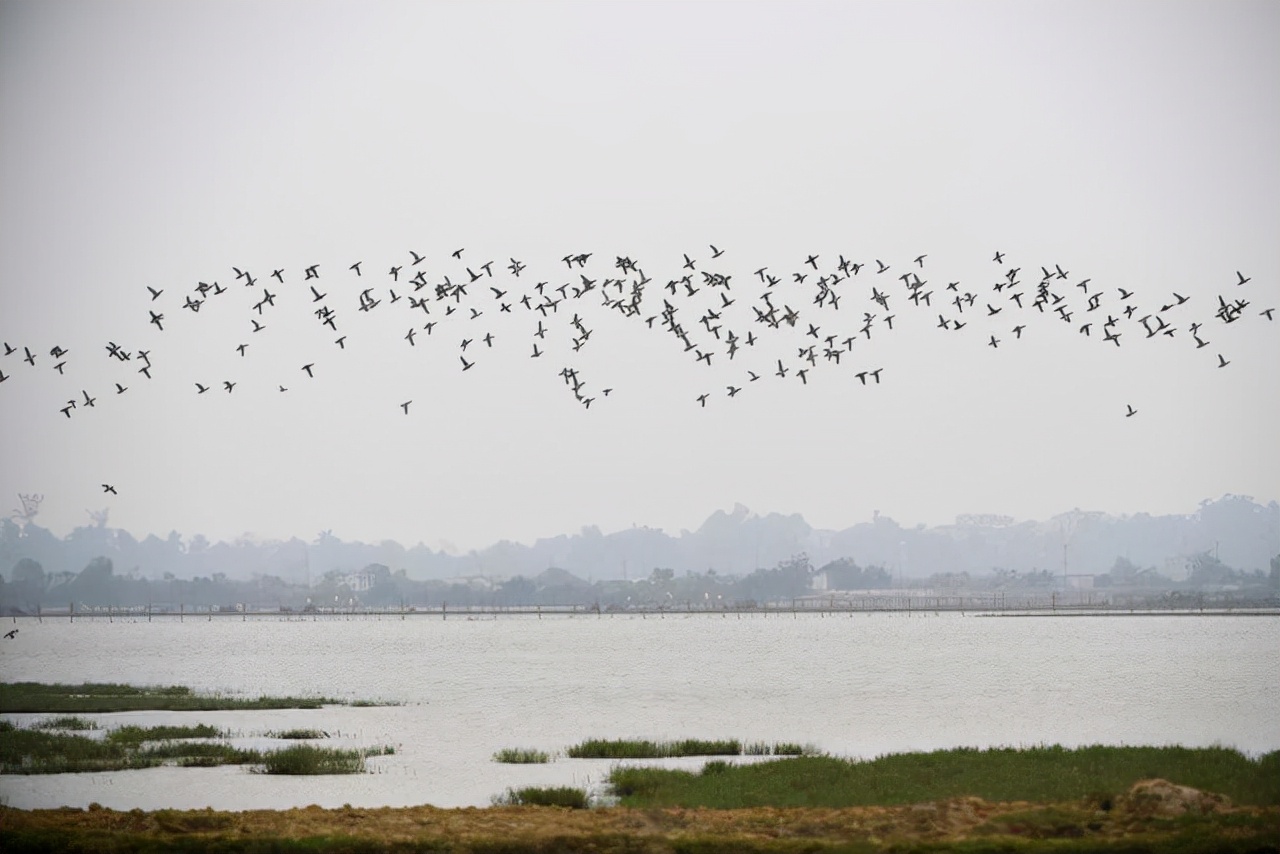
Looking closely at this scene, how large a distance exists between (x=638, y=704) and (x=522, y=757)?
3439 cm

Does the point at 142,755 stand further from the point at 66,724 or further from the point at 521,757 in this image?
the point at 521,757

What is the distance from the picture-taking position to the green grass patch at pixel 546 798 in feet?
124

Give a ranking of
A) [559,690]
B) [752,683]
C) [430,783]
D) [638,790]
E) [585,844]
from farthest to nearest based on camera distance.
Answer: [752,683], [559,690], [430,783], [638,790], [585,844]

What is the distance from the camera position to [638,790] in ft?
134

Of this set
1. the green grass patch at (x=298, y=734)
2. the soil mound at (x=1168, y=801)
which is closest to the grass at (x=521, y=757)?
the green grass patch at (x=298, y=734)

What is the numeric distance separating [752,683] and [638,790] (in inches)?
2759

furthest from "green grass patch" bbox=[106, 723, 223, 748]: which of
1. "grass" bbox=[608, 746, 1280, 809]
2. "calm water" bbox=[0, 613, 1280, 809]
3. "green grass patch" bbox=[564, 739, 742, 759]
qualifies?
"grass" bbox=[608, 746, 1280, 809]

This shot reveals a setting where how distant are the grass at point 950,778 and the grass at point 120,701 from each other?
1508 inches

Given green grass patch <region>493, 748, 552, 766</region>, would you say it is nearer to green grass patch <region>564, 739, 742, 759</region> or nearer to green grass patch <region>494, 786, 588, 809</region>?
green grass patch <region>564, 739, 742, 759</region>

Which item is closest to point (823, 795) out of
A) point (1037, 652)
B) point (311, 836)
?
point (311, 836)

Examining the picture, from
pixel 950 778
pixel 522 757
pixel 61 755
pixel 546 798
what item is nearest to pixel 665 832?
pixel 546 798

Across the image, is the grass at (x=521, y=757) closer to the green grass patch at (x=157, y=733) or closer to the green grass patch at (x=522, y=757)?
the green grass patch at (x=522, y=757)

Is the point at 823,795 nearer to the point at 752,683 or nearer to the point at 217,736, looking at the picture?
→ the point at 217,736

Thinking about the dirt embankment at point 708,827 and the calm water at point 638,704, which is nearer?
the dirt embankment at point 708,827
